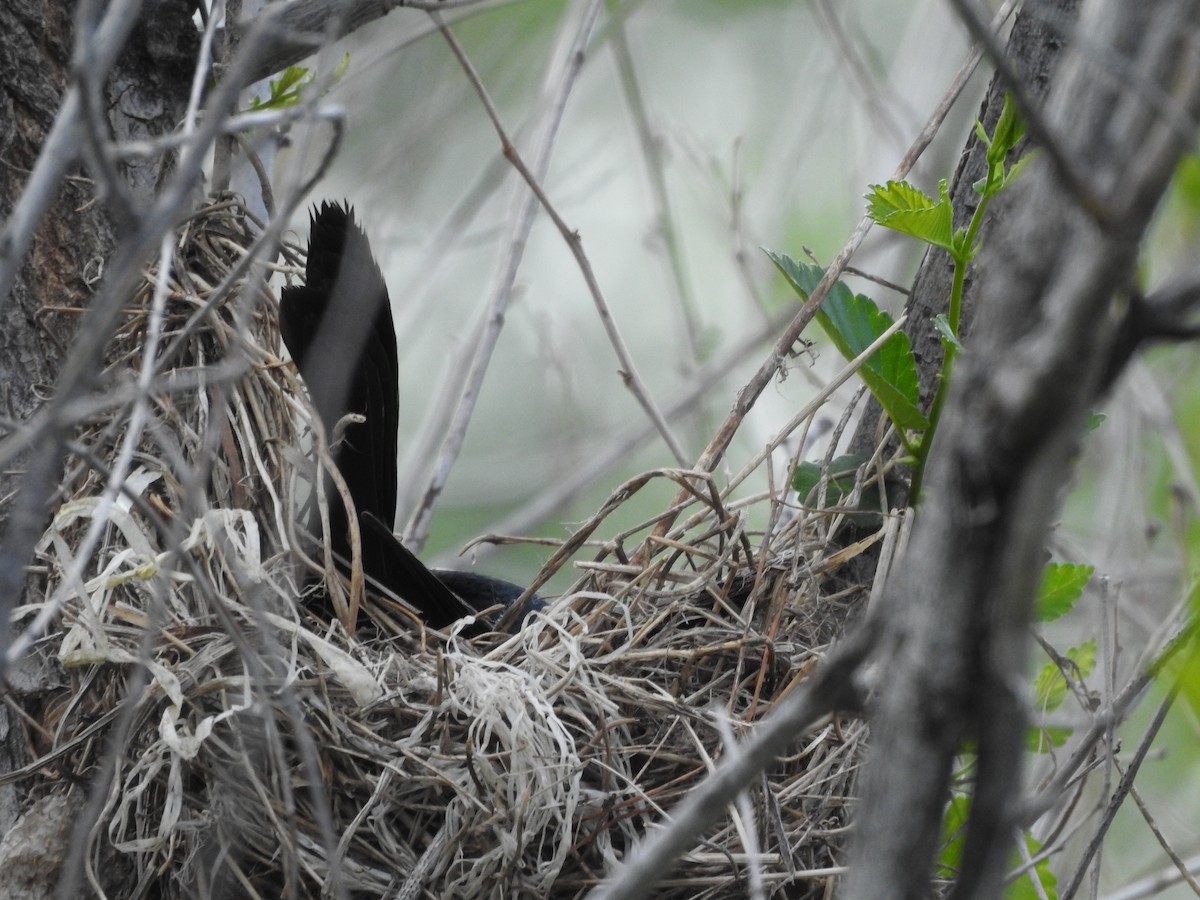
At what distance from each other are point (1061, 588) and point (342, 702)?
109cm

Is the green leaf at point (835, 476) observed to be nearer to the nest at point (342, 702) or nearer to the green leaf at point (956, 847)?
the nest at point (342, 702)

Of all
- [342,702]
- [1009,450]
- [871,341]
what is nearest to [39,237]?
[342,702]

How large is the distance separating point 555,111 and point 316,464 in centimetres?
95

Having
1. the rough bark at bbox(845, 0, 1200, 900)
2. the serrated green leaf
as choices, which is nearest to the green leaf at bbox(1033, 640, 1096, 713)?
the serrated green leaf

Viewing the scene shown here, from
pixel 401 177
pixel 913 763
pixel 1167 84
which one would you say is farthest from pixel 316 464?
pixel 401 177

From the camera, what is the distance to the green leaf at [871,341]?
1549mm

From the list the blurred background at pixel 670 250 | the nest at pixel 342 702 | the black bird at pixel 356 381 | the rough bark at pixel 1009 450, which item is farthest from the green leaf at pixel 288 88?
the rough bark at pixel 1009 450

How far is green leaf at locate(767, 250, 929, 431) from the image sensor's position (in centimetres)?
155

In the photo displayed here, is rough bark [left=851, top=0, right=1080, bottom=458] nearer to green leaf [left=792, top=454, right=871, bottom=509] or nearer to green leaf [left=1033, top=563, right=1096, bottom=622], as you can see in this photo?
green leaf [left=792, top=454, right=871, bottom=509]

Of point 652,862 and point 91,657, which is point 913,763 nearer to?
point 652,862

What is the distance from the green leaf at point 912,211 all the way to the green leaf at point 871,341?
0.57ft

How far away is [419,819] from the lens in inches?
54.2

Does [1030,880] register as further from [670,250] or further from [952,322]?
[670,250]

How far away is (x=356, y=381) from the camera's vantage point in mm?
1632
